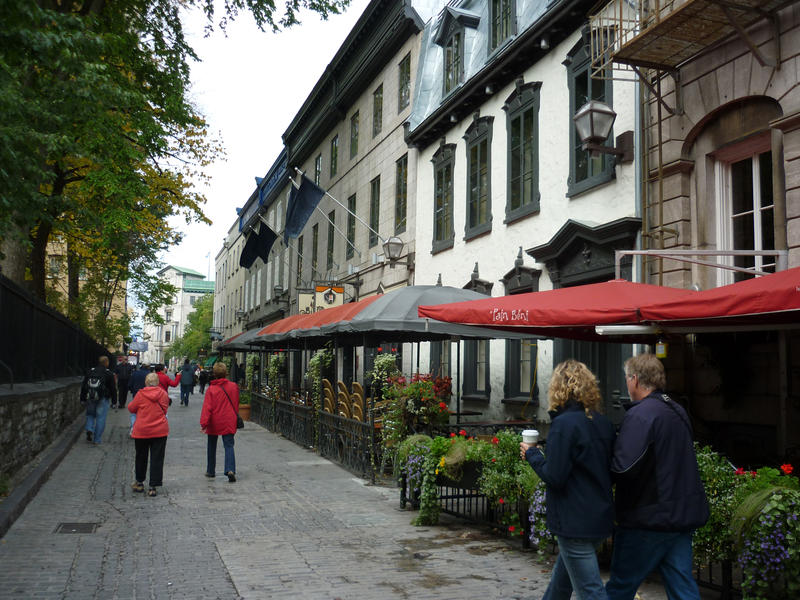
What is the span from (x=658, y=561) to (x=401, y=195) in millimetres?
17180

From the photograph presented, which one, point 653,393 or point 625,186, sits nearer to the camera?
point 653,393

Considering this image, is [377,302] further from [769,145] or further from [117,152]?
[117,152]

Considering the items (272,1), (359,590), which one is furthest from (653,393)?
(272,1)

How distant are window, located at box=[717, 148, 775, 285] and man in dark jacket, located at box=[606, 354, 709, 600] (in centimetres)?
529

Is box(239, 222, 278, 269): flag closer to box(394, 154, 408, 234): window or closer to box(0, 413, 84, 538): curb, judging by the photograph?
box(394, 154, 408, 234): window

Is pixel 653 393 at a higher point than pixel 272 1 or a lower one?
lower

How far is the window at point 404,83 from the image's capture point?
803 inches

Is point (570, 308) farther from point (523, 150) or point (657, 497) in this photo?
point (523, 150)

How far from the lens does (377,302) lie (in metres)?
12.2

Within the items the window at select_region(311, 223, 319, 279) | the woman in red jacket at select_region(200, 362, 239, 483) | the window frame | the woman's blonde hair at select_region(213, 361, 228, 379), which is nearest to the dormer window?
the window frame

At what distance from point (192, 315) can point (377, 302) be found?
94311 mm

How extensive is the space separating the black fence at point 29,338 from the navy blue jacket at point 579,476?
347 inches

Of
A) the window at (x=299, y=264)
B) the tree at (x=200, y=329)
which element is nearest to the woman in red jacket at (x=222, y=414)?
the window at (x=299, y=264)

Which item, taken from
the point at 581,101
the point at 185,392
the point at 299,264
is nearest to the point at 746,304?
the point at 581,101
